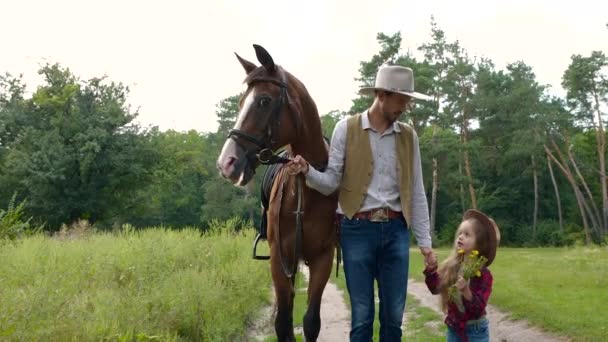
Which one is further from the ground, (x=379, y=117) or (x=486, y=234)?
(x=379, y=117)

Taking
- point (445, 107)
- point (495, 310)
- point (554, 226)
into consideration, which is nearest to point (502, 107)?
point (445, 107)

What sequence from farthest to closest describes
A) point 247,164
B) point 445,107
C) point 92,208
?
1. point 445,107
2. point 92,208
3. point 247,164

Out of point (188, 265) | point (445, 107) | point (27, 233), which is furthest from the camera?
point (445, 107)

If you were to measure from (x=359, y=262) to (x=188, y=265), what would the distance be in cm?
581

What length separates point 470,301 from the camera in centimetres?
407

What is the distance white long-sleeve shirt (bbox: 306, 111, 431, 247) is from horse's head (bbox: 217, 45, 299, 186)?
0.36 m

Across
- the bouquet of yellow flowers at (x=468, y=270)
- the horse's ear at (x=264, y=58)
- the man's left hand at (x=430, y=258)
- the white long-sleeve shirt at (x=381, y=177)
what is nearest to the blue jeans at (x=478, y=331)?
the bouquet of yellow flowers at (x=468, y=270)

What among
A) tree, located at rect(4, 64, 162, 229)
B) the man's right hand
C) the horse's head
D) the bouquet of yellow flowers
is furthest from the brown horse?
tree, located at rect(4, 64, 162, 229)

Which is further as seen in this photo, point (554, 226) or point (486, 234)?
point (554, 226)

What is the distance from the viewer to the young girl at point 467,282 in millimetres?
4086

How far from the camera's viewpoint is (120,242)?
1003 cm

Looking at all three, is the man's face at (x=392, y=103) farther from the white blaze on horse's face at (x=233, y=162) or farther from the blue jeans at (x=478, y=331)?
the blue jeans at (x=478, y=331)

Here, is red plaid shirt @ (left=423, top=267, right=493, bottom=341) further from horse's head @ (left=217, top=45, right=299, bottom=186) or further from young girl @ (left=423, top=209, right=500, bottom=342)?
horse's head @ (left=217, top=45, right=299, bottom=186)

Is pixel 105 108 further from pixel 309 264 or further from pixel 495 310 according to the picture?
pixel 309 264
